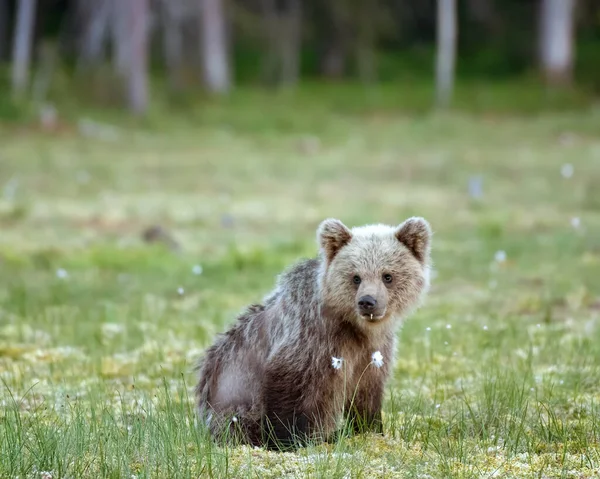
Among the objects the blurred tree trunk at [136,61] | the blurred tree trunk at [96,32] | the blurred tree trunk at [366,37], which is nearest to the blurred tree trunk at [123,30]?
the blurred tree trunk at [136,61]

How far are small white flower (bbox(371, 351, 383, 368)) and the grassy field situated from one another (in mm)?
400

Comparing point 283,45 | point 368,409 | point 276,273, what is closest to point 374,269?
point 368,409

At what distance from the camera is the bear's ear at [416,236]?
6438mm

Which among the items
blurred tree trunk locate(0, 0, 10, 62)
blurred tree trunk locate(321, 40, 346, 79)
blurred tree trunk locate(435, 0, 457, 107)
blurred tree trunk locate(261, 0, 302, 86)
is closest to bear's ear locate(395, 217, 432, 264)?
blurred tree trunk locate(435, 0, 457, 107)

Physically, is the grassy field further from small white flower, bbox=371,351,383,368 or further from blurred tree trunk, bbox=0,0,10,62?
blurred tree trunk, bbox=0,0,10,62

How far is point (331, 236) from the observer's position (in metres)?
6.39

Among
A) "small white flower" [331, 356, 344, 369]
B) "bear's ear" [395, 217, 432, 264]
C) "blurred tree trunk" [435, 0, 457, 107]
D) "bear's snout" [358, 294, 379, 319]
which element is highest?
"blurred tree trunk" [435, 0, 457, 107]

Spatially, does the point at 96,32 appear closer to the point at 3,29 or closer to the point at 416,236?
the point at 3,29

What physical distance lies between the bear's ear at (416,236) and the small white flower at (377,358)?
0.66 m

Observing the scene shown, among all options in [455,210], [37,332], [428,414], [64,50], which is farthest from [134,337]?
[64,50]

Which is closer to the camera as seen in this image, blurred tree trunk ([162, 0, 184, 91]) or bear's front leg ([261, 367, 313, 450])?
bear's front leg ([261, 367, 313, 450])

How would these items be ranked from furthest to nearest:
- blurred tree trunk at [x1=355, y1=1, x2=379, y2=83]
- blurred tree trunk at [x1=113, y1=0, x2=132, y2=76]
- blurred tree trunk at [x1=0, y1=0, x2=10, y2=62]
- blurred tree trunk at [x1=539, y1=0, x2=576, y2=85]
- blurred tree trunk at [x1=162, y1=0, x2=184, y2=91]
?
1. blurred tree trunk at [x1=0, y1=0, x2=10, y2=62]
2. blurred tree trunk at [x1=355, y1=1, x2=379, y2=83]
3. blurred tree trunk at [x1=162, y1=0, x2=184, y2=91]
4. blurred tree trunk at [x1=539, y1=0, x2=576, y2=85]
5. blurred tree trunk at [x1=113, y1=0, x2=132, y2=76]

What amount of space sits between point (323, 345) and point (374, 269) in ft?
1.62

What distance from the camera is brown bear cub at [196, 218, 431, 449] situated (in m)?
6.13
